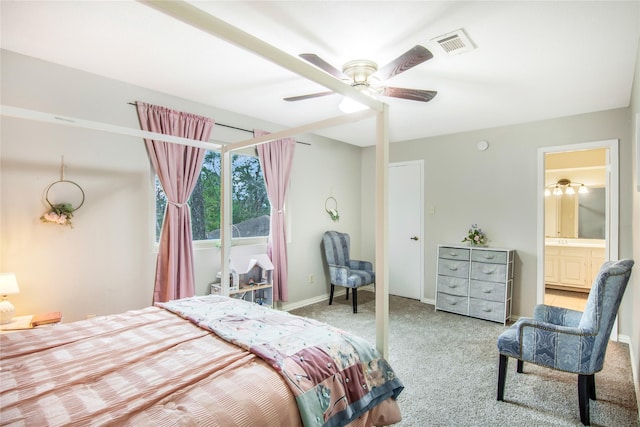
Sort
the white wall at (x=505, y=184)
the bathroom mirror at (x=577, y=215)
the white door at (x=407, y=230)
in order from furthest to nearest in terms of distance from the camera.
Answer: the bathroom mirror at (x=577, y=215)
the white door at (x=407, y=230)
the white wall at (x=505, y=184)

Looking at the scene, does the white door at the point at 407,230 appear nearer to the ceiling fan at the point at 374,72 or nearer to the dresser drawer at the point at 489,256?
the dresser drawer at the point at 489,256

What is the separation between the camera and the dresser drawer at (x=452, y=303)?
13.3 feet

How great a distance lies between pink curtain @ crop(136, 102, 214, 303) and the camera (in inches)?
117

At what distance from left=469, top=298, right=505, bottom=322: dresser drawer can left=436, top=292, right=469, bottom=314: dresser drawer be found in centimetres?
7

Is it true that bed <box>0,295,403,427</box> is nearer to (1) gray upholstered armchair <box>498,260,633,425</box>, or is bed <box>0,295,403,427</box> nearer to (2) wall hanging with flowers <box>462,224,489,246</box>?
(1) gray upholstered armchair <box>498,260,633,425</box>

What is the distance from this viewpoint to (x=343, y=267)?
14.1 ft

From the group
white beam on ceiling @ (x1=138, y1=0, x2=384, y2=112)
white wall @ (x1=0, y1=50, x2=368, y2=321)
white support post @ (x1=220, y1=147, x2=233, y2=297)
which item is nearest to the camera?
white beam on ceiling @ (x1=138, y1=0, x2=384, y2=112)

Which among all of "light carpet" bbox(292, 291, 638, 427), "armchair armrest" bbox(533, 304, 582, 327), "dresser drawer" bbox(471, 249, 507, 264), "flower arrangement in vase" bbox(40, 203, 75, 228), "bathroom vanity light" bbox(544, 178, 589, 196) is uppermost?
"bathroom vanity light" bbox(544, 178, 589, 196)

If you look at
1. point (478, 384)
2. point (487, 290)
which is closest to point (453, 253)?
point (487, 290)

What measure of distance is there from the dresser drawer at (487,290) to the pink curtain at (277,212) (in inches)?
90.7

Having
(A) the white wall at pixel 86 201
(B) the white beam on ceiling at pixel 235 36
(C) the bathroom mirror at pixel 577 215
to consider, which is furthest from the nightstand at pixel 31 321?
(C) the bathroom mirror at pixel 577 215

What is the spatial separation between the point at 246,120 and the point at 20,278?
99.2 inches

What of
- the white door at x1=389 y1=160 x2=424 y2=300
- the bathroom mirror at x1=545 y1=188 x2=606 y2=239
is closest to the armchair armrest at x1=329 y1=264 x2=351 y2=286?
the white door at x1=389 y1=160 x2=424 y2=300

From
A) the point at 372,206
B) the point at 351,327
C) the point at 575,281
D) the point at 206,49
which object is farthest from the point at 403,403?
the point at 575,281
